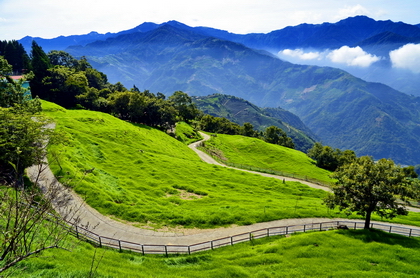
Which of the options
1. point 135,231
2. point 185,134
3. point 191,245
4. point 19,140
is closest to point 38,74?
point 185,134

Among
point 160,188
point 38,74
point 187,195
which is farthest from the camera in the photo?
point 38,74

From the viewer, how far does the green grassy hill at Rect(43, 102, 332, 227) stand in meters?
31.8

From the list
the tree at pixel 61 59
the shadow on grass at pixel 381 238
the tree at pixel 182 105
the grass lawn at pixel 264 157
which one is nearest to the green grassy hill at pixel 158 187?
the shadow on grass at pixel 381 238

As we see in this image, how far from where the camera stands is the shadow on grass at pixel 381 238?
90.6 feet

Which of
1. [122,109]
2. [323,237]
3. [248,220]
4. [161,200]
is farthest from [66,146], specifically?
[122,109]

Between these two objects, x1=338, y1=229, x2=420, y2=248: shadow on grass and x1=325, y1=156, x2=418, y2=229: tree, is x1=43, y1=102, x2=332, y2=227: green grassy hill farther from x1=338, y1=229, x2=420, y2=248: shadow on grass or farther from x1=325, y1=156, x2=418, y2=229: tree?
x1=325, y1=156, x2=418, y2=229: tree

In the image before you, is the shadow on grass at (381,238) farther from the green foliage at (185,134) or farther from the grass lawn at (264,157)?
the green foliage at (185,134)

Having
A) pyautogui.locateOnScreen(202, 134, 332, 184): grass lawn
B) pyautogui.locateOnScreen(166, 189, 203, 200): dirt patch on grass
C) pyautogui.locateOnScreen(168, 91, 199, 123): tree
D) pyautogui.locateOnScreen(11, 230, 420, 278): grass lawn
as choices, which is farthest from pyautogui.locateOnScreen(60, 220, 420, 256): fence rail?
pyautogui.locateOnScreen(168, 91, 199, 123): tree

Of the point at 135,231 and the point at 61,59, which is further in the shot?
the point at 61,59

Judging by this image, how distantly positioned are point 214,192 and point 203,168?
1709 centimetres

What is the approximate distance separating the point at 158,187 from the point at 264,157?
7598 centimetres

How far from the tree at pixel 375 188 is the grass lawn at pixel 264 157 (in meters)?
61.0

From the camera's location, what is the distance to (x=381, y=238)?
28484 mm

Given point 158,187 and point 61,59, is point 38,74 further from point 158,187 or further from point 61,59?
point 158,187
